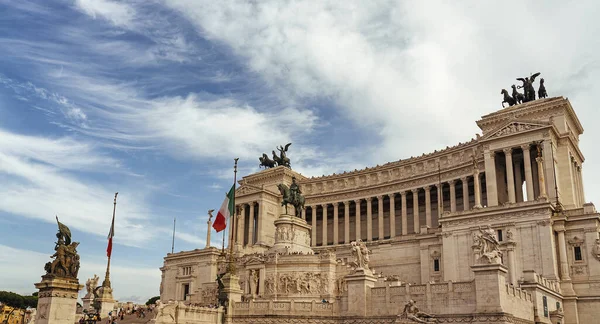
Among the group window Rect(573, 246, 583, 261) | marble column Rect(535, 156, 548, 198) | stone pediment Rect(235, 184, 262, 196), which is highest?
stone pediment Rect(235, 184, 262, 196)

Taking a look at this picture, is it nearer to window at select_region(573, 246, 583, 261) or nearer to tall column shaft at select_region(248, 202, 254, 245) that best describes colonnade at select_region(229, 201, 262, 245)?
tall column shaft at select_region(248, 202, 254, 245)

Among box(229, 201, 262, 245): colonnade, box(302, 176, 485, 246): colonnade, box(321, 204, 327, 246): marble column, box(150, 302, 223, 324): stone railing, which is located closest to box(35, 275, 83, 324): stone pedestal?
box(150, 302, 223, 324): stone railing

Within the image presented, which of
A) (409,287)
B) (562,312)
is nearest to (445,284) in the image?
(409,287)

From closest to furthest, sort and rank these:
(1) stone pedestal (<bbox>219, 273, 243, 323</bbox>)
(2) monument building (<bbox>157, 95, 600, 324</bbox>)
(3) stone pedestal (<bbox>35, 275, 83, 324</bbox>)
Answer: (3) stone pedestal (<bbox>35, 275, 83, 324</bbox>) → (2) monument building (<bbox>157, 95, 600, 324</bbox>) → (1) stone pedestal (<bbox>219, 273, 243, 323</bbox>)

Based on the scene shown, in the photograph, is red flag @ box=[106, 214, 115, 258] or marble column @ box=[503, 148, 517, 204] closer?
red flag @ box=[106, 214, 115, 258]

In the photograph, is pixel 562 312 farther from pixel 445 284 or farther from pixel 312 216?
pixel 312 216

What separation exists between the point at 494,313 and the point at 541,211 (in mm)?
22802

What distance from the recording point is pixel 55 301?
2973 centimetres

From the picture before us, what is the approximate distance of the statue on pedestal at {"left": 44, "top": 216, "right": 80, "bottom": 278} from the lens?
30.2 meters

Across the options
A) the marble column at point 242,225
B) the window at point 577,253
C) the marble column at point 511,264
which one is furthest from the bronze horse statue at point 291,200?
the window at point 577,253

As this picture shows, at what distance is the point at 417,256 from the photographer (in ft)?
203

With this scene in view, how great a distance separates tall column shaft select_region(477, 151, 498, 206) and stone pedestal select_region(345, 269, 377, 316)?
3104 cm

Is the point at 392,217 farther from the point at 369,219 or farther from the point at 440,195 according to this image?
the point at 440,195

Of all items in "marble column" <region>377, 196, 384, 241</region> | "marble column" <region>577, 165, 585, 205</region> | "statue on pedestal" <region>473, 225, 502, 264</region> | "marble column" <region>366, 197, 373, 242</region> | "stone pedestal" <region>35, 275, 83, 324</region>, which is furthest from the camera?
"marble column" <region>377, 196, 384, 241</region>
